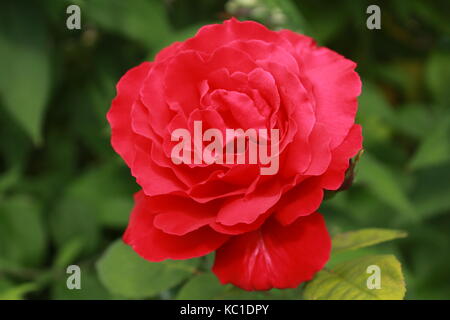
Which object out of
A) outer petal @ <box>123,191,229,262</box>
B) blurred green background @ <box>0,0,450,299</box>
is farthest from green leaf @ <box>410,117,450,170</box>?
outer petal @ <box>123,191,229,262</box>

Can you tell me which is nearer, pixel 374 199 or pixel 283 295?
pixel 283 295

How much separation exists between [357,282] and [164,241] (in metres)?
0.12

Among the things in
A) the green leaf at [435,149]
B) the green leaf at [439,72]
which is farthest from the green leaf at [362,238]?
the green leaf at [439,72]

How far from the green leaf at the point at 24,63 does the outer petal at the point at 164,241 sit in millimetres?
344

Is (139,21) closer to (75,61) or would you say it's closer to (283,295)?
(75,61)

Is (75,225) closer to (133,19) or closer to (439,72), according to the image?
(133,19)

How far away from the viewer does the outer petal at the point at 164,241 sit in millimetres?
333

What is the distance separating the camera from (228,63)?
1.12ft

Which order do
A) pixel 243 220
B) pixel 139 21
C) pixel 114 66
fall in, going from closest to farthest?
pixel 243 220 < pixel 139 21 < pixel 114 66

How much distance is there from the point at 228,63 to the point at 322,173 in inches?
3.5

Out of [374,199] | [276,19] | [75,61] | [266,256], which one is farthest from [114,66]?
[266,256]

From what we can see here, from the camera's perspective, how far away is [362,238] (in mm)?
393

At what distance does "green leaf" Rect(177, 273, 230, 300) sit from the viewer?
403 millimetres

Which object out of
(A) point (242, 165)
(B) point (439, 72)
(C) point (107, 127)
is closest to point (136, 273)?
(A) point (242, 165)
